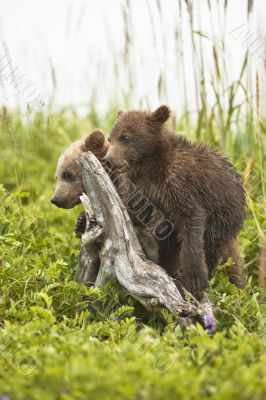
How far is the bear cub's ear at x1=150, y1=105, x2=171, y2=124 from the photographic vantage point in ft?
19.1

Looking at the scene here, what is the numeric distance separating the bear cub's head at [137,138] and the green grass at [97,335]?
0.89m

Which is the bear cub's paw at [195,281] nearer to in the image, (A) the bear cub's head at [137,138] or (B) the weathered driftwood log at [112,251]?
(B) the weathered driftwood log at [112,251]

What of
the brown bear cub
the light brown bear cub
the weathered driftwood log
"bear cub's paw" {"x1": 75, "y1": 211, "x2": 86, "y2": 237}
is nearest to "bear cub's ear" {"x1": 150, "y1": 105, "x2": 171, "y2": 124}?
the brown bear cub

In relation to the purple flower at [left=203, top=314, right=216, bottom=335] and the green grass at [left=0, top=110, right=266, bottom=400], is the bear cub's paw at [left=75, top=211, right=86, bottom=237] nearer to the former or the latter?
the green grass at [left=0, top=110, right=266, bottom=400]

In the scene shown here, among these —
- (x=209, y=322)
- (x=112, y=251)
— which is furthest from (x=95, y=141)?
(x=209, y=322)

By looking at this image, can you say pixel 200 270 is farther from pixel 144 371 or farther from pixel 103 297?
pixel 144 371

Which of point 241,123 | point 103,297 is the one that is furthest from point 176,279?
point 241,123

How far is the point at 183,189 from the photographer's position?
545 cm

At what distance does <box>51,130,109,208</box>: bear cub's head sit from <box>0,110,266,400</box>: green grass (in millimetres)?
362

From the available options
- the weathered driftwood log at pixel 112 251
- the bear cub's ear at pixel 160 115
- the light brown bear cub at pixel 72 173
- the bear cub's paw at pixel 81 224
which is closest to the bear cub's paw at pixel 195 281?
the weathered driftwood log at pixel 112 251

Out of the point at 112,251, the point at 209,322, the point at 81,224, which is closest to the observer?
the point at 209,322

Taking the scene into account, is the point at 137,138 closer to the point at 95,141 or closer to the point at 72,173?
the point at 95,141

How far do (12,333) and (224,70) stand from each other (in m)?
4.09

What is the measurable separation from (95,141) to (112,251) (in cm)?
153
